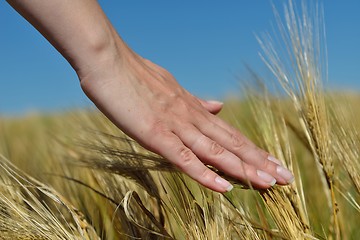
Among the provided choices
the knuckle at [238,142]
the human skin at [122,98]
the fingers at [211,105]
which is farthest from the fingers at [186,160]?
the fingers at [211,105]

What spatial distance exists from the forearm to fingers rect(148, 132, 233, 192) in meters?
0.16

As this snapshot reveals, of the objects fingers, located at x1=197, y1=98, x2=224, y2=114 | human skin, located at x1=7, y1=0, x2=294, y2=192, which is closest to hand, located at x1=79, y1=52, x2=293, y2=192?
human skin, located at x1=7, y1=0, x2=294, y2=192

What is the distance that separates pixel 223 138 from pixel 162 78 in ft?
0.59

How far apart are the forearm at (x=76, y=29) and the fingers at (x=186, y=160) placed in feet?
0.53

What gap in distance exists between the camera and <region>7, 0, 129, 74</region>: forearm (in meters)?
0.90

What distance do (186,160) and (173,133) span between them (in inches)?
2.6

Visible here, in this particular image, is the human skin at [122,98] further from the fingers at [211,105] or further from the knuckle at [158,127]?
the fingers at [211,105]

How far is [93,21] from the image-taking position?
35.8 inches

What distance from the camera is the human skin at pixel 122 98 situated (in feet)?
2.93

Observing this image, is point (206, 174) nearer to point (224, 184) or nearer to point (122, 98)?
point (224, 184)

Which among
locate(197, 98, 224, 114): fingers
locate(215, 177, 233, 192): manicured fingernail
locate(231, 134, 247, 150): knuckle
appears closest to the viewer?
locate(215, 177, 233, 192): manicured fingernail

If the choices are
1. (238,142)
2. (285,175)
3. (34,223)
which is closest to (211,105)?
(238,142)

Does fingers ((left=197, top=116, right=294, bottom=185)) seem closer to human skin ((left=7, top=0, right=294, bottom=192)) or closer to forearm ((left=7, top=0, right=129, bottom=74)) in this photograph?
human skin ((left=7, top=0, right=294, bottom=192))

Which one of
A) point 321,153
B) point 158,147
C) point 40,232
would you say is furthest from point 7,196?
point 321,153
